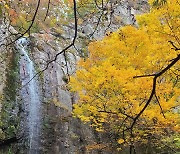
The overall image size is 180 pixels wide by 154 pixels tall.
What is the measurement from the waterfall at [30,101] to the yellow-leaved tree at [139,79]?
1.52 m

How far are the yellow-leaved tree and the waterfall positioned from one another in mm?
1525

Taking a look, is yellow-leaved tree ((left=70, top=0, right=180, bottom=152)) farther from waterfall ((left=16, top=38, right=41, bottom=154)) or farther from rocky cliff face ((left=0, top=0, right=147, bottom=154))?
waterfall ((left=16, top=38, right=41, bottom=154))

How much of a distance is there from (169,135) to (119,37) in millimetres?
3291

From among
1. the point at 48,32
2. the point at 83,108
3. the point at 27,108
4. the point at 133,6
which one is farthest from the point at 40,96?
the point at 133,6

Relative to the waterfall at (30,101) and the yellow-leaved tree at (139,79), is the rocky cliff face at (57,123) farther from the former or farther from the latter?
the yellow-leaved tree at (139,79)

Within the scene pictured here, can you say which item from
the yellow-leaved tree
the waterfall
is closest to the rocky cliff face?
the waterfall

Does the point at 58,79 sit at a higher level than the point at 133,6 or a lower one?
lower

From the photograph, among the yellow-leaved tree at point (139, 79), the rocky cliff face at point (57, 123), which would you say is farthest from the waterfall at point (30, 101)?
the yellow-leaved tree at point (139, 79)

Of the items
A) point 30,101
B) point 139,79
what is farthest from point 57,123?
point 139,79

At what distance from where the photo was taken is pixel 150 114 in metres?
6.64

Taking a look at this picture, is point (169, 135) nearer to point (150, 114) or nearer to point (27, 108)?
point (150, 114)

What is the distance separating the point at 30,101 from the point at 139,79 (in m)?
4.93

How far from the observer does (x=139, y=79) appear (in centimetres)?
676

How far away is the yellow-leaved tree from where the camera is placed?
6.70m
